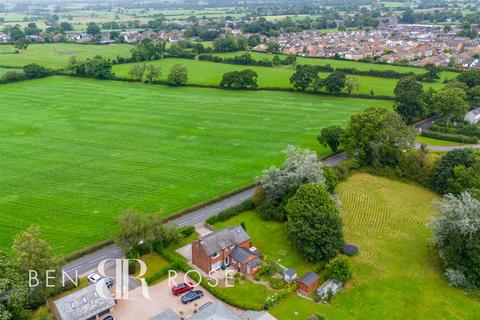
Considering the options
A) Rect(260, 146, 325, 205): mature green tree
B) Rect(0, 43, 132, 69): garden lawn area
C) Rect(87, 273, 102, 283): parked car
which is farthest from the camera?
Rect(0, 43, 132, 69): garden lawn area

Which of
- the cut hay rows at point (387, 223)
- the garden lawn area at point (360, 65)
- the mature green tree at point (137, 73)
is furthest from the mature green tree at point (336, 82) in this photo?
the mature green tree at point (137, 73)

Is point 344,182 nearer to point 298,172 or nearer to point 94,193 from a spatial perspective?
point 298,172

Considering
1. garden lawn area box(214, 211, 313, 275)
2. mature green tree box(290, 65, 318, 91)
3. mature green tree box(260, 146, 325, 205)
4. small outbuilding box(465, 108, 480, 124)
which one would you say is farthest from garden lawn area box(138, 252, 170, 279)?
mature green tree box(290, 65, 318, 91)

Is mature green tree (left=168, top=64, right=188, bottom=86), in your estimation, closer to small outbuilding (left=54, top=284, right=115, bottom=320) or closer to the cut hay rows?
the cut hay rows

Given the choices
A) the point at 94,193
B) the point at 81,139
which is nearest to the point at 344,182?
the point at 94,193

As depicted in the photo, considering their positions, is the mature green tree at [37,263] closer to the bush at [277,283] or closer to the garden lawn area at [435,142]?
the bush at [277,283]
